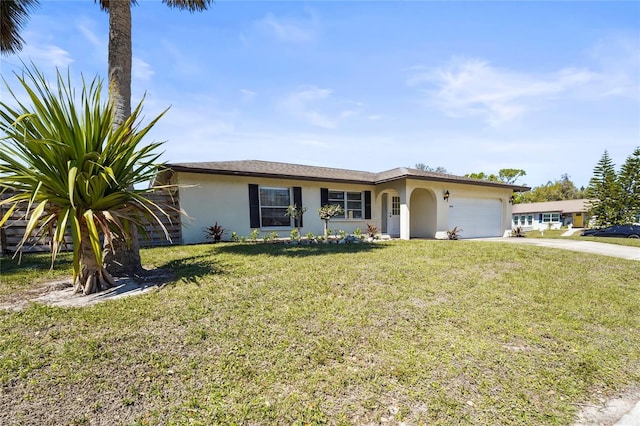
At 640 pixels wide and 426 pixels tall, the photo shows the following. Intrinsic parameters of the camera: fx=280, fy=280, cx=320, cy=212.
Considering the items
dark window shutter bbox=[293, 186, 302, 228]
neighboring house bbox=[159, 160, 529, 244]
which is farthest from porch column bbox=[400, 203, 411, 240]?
dark window shutter bbox=[293, 186, 302, 228]

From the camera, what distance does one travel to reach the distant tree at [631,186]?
23219 millimetres

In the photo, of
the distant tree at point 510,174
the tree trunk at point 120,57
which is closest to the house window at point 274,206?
the tree trunk at point 120,57

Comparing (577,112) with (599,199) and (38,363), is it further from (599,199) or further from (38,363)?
(599,199)

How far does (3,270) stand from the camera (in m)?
5.97

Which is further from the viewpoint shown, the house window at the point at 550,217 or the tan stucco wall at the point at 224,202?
the house window at the point at 550,217

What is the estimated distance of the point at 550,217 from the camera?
3784cm

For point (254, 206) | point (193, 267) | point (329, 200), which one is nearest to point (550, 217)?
point (329, 200)

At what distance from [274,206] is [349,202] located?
396 cm

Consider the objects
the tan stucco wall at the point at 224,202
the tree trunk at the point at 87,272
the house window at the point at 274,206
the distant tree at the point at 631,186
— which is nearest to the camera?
the tree trunk at the point at 87,272

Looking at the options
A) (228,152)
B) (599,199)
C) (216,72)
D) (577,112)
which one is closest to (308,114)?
(216,72)

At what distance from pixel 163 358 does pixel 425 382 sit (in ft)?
8.54

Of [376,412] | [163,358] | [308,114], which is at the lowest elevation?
[376,412]

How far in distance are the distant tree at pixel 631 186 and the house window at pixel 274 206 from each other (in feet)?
95.9

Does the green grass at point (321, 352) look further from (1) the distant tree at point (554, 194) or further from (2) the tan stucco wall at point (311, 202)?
(1) the distant tree at point (554, 194)
